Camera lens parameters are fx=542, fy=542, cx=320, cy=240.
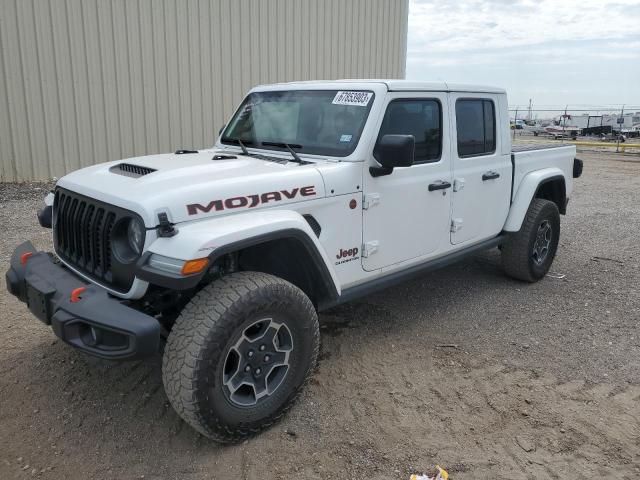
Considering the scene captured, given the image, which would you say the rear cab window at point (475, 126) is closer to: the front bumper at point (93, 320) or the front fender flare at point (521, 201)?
the front fender flare at point (521, 201)

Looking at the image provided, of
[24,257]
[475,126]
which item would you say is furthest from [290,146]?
[24,257]

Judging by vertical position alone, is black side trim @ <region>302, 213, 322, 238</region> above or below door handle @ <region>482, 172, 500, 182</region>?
below

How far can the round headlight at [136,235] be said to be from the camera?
2.67 m

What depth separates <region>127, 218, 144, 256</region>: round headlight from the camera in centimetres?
267

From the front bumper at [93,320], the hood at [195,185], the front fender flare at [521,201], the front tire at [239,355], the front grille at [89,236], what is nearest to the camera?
the front bumper at [93,320]

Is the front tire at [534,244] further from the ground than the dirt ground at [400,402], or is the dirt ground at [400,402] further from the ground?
the front tire at [534,244]

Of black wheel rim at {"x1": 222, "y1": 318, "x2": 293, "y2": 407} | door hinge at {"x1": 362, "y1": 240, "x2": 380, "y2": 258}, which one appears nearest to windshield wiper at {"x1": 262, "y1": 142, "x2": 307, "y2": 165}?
door hinge at {"x1": 362, "y1": 240, "x2": 380, "y2": 258}

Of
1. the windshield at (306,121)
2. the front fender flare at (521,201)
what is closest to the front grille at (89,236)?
the windshield at (306,121)

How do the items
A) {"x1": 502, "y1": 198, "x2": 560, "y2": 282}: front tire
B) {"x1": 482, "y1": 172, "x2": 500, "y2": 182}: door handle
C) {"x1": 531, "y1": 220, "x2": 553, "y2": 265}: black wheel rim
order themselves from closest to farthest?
1. {"x1": 482, "y1": 172, "x2": 500, "y2": 182}: door handle
2. {"x1": 502, "y1": 198, "x2": 560, "y2": 282}: front tire
3. {"x1": 531, "y1": 220, "x2": 553, "y2": 265}: black wheel rim

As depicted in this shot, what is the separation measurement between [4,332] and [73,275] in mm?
1437

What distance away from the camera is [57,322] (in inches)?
102

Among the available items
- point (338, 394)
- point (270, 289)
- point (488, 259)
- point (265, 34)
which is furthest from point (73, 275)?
point (265, 34)

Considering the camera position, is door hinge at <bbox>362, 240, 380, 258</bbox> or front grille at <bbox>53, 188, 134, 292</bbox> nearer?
front grille at <bbox>53, 188, 134, 292</bbox>

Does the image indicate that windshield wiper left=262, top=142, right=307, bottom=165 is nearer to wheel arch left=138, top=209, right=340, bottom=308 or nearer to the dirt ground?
wheel arch left=138, top=209, right=340, bottom=308
